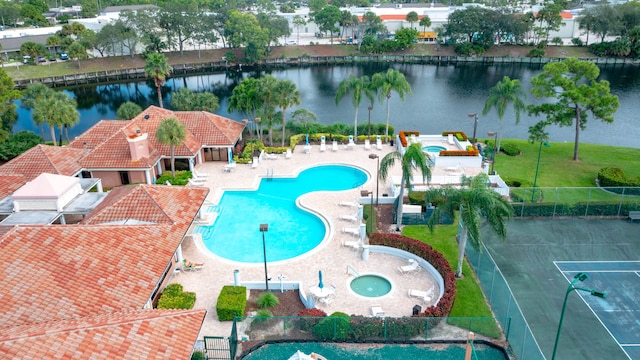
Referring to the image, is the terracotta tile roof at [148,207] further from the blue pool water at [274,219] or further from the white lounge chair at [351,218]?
the white lounge chair at [351,218]

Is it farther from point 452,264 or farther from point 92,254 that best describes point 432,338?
point 92,254

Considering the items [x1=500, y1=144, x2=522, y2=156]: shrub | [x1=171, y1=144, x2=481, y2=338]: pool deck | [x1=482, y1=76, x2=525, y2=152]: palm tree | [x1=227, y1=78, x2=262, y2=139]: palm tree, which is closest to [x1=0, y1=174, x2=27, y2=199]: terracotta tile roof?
[x1=171, y1=144, x2=481, y2=338]: pool deck

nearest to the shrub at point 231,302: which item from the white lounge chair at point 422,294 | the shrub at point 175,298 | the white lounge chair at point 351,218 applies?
the shrub at point 175,298

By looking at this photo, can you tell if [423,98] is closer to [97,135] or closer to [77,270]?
[97,135]

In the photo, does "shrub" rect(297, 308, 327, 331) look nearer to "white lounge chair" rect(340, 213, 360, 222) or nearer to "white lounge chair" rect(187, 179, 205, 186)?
"white lounge chair" rect(340, 213, 360, 222)

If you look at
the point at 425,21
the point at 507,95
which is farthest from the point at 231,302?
the point at 425,21

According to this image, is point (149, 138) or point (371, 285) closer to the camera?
point (371, 285)

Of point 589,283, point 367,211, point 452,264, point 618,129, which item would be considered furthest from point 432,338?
point 618,129
